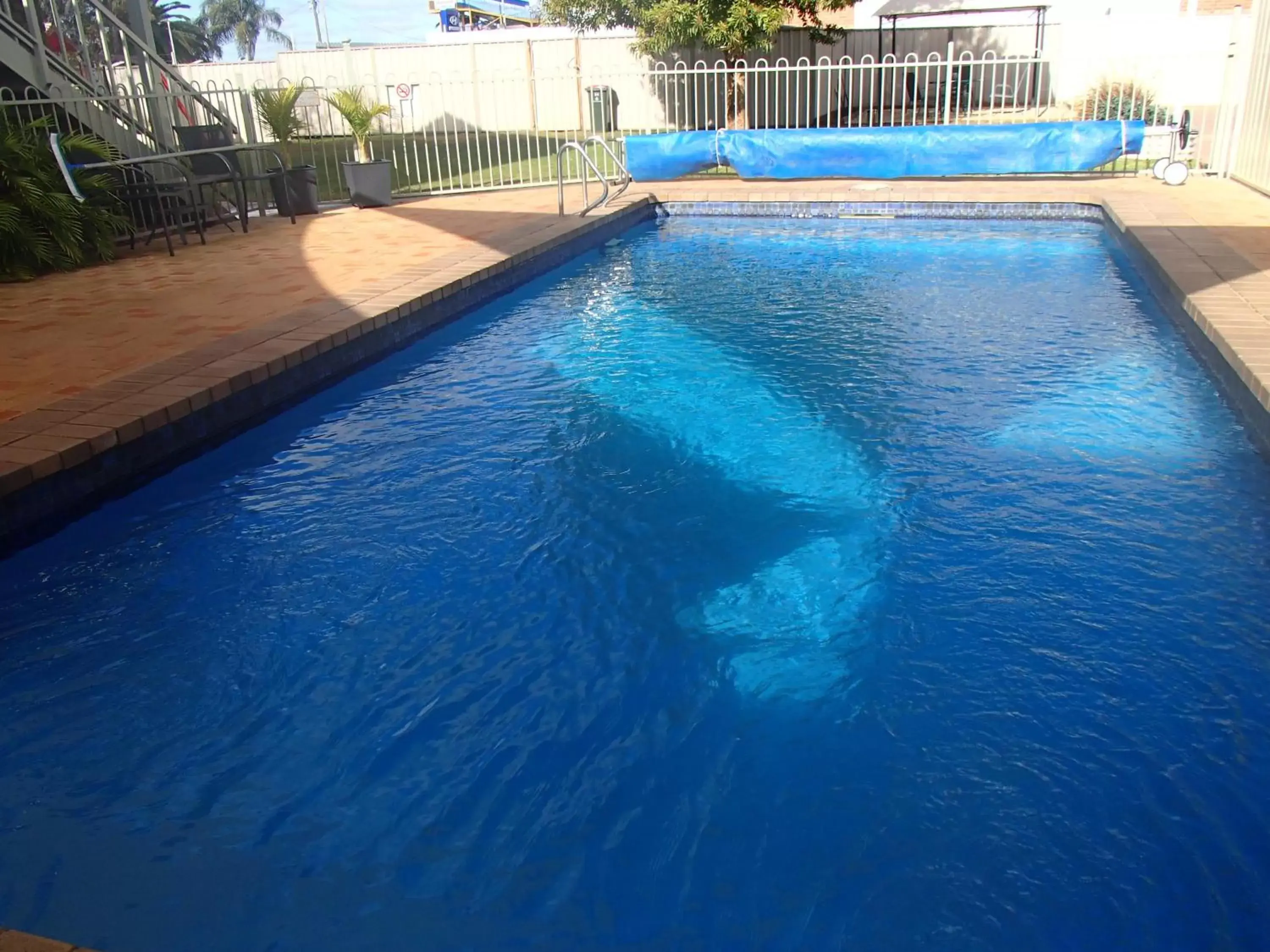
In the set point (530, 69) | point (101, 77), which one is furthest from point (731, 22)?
point (101, 77)

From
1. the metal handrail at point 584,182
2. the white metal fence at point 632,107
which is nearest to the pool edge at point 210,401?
the metal handrail at point 584,182

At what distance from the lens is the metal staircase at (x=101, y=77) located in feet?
28.9

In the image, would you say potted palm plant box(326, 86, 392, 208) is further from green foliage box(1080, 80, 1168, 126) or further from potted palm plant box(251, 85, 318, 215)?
green foliage box(1080, 80, 1168, 126)

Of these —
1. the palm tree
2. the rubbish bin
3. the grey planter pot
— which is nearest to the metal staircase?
the grey planter pot

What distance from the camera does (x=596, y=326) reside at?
7.05 meters

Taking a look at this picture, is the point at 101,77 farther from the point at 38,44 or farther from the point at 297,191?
the point at 297,191

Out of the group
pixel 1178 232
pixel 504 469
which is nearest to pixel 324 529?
pixel 504 469

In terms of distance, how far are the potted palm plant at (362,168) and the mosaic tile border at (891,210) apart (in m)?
3.26

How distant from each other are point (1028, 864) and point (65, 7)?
16.1m

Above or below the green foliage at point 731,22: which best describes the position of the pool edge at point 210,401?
below

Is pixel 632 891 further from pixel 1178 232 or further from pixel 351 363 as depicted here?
pixel 1178 232

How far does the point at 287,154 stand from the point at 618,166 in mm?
3934

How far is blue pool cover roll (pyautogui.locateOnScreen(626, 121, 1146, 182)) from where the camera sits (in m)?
11.2

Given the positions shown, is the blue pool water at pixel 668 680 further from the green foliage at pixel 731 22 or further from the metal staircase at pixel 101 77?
the green foliage at pixel 731 22
